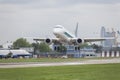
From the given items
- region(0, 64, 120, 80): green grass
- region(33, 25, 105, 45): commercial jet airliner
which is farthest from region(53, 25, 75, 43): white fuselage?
region(0, 64, 120, 80): green grass

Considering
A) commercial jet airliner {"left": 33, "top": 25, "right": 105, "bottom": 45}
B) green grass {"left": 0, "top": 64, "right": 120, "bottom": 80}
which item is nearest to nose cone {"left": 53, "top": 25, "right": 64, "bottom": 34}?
commercial jet airliner {"left": 33, "top": 25, "right": 105, "bottom": 45}

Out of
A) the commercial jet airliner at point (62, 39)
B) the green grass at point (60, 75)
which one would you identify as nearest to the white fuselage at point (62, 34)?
the commercial jet airliner at point (62, 39)

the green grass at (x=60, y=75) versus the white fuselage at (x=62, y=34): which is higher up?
the white fuselage at (x=62, y=34)

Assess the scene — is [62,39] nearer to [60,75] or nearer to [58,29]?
[58,29]

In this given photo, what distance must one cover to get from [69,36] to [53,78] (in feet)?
327

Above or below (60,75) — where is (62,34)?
above

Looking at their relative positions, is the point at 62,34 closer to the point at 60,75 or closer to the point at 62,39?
the point at 62,39

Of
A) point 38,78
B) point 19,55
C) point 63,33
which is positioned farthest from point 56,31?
point 38,78

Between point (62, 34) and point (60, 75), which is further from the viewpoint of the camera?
point (62, 34)

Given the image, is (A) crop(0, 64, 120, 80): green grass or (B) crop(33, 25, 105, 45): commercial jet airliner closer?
(A) crop(0, 64, 120, 80): green grass

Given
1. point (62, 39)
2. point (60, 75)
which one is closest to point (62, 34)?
point (62, 39)

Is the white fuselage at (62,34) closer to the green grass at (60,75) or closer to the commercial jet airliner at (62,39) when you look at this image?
the commercial jet airliner at (62,39)

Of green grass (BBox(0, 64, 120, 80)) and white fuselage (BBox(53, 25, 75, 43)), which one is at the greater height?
white fuselage (BBox(53, 25, 75, 43))

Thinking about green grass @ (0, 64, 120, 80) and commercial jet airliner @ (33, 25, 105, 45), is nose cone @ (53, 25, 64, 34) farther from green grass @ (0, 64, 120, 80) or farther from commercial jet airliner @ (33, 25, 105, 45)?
green grass @ (0, 64, 120, 80)
